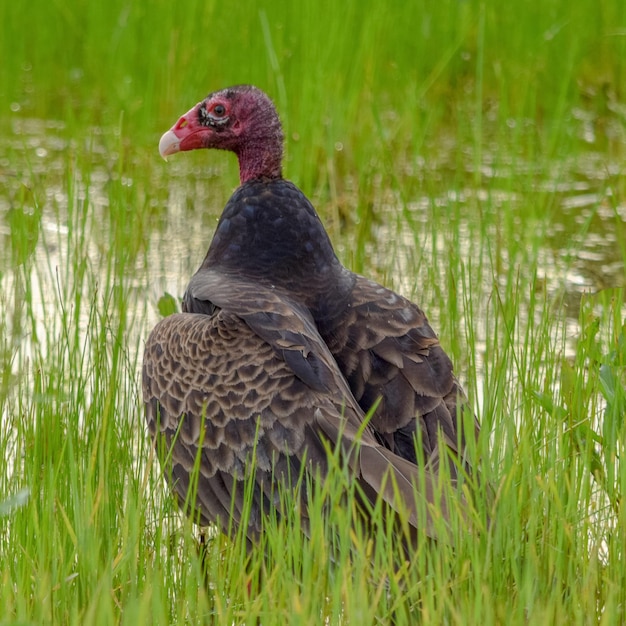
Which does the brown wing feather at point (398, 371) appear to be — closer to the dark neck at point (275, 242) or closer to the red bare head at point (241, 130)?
the dark neck at point (275, 242)

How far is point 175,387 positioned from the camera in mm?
3080

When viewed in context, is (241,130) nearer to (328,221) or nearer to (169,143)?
(169,143)

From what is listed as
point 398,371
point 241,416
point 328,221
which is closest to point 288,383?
point 241,416

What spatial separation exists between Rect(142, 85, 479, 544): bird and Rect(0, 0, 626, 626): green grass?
111 millimetres

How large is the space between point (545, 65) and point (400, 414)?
415 cm

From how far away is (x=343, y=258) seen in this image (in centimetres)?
484

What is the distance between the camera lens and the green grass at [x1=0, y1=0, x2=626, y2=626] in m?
2.52

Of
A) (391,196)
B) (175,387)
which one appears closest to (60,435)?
(175,387)

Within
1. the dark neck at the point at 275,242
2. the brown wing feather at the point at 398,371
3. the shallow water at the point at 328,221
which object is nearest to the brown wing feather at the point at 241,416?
the brown wing feather at the point at 398,371

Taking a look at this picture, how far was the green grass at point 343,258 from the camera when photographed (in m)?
2.52

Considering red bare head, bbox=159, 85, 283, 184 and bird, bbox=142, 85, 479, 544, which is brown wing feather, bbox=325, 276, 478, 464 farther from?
red bare head, bbox=159, 85, 283, 184

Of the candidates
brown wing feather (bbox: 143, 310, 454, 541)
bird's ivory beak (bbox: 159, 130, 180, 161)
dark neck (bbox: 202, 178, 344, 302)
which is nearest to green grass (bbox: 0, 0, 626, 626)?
Answer: brown wing feather (bbox: 143, 310, 454, 541)

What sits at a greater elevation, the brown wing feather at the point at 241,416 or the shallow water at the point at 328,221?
the shallow water at the point at 328,221

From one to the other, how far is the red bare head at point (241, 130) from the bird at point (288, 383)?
0.68 ft
